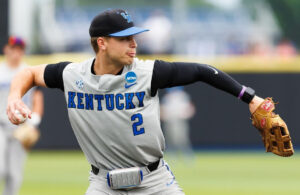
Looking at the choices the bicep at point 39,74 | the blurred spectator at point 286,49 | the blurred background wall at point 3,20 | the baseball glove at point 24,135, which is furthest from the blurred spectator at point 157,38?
the bicep at point 39,74

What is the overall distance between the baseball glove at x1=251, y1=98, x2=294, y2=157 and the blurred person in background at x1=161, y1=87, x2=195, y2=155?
43.4ft

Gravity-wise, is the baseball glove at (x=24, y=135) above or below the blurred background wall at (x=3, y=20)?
below

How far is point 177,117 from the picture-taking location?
1964 cm

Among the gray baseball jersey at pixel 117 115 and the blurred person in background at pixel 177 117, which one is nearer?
the gray baseball jersey at pixel 117 115

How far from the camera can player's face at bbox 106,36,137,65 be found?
5.96 metres

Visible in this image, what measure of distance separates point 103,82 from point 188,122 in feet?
49.3

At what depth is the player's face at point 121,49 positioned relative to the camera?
5.96 meters

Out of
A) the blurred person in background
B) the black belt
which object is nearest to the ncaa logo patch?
the black belt

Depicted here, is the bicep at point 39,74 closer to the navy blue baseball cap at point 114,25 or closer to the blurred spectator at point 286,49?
the navy blue baseball cap at point 114,25

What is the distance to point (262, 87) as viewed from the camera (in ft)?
67.6

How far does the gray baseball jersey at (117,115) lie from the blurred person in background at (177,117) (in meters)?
13.3

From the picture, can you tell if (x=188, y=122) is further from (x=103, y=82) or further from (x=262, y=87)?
(x=103, y=82)

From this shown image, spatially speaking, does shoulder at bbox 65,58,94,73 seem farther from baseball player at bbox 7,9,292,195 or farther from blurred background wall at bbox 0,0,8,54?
blurred background wall at bbox 0,0,8,54

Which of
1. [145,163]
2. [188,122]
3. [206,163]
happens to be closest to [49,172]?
Result: [206,163]
